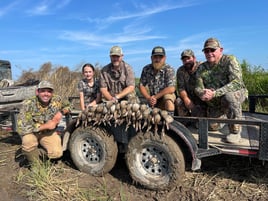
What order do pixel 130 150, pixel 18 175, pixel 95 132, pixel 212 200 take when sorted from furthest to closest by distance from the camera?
pixel 18 175
pixel 95 132
pixel 130 150
pixel 212 200

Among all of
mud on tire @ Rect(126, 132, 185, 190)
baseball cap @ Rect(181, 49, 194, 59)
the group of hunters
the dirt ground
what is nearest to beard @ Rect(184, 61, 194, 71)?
the group of hunters

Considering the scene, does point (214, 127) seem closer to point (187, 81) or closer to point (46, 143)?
point (187, 81)

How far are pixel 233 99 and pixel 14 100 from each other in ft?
16.6

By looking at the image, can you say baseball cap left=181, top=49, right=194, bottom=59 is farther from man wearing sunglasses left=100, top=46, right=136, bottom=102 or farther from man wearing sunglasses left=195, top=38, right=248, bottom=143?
man wearing sunglasses left=100, top=46, right=136, bottom=102

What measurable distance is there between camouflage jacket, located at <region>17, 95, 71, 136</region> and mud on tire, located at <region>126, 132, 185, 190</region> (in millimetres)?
1682

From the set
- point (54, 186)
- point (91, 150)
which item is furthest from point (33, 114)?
point (54, 186)

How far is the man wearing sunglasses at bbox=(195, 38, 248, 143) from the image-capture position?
441 cm

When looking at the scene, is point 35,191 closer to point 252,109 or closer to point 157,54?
point 157,54

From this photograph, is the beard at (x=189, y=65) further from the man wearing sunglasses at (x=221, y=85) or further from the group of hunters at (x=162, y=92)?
the man wearing sunglasses at (x=221, y=85)

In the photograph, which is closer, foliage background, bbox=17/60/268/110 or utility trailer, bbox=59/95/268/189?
utility trailer, bbox=59/95/268/189

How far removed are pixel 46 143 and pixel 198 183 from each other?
8.29ft

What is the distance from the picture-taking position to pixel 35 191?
427cm

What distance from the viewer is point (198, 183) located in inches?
166

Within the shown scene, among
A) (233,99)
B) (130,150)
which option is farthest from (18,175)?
(233,99)
